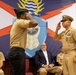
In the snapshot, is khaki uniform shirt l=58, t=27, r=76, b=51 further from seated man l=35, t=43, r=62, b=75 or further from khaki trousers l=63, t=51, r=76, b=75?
seated man l=35, t=43, r=62, b=75

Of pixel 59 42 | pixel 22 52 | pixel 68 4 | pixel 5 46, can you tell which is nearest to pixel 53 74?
pixel 59 42

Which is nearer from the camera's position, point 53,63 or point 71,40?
point 71,40

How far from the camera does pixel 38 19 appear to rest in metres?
6.72

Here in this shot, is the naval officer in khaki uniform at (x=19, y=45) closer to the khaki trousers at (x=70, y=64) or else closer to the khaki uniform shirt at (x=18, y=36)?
the khaki uniform shirt at (x=18, y=36)

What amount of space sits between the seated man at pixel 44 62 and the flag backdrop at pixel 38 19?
27 cm

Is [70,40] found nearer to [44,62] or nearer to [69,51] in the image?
[69,51]

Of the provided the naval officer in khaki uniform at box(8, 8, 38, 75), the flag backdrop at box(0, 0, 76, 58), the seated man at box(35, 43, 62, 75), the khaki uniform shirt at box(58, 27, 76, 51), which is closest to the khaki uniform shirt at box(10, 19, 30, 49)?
the naval officer in khaki uniform at box(8, 8, 38, 75)

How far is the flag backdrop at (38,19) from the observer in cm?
641

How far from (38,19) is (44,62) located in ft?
4.48

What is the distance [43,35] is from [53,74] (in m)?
1.22

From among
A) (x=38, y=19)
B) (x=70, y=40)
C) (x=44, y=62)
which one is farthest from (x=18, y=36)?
(x=38, y=19)

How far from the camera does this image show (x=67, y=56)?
4.10 m

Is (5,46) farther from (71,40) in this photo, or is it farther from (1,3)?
(71,40)

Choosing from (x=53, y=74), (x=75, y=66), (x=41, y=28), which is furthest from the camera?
(x=41, y=28)
